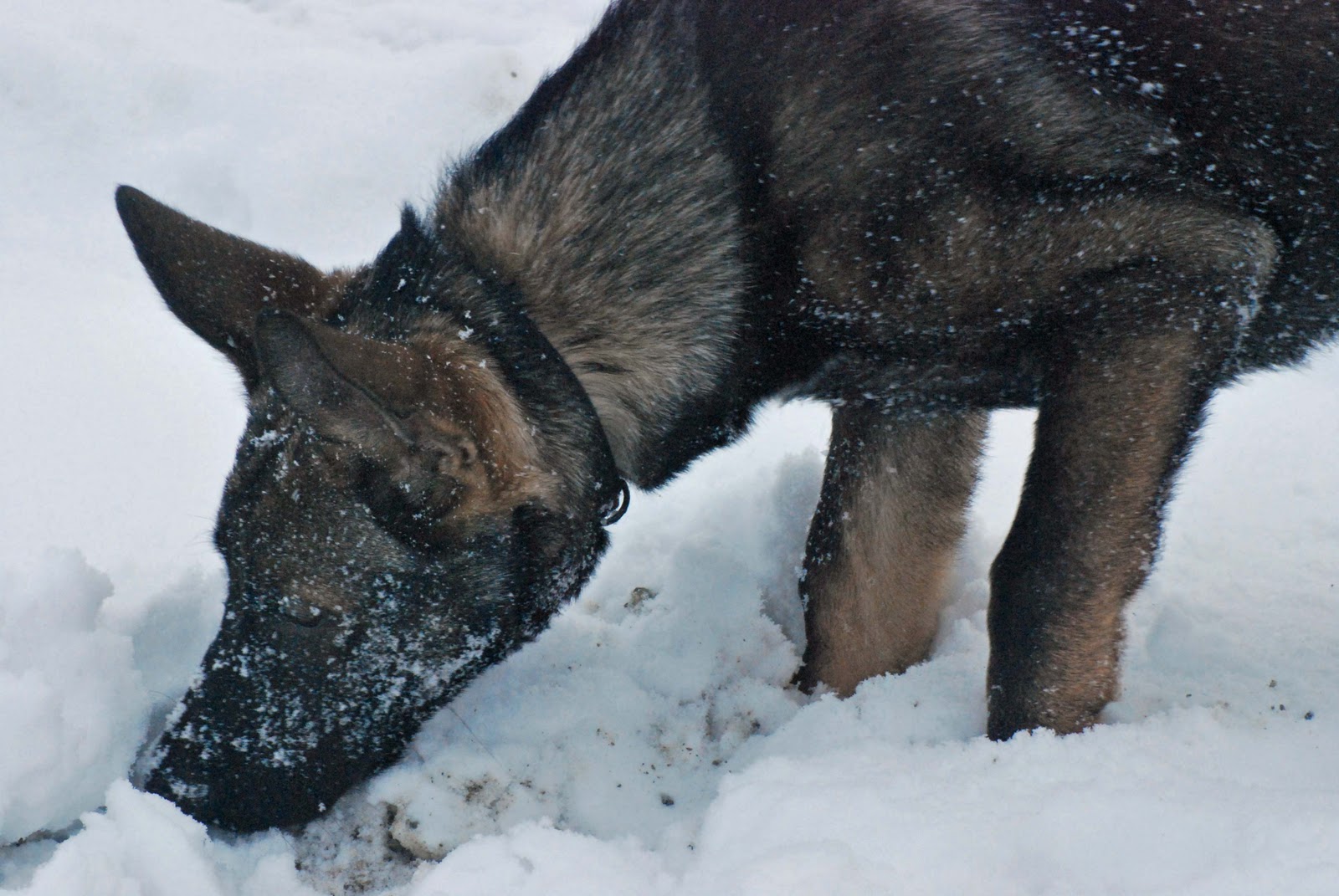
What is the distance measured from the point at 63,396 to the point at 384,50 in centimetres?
264

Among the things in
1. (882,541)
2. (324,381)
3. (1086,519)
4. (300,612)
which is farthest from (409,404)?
(882,541)

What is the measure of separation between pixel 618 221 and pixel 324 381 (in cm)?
86

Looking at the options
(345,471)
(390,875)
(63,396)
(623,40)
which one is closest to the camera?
(345,471)

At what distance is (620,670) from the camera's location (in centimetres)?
274

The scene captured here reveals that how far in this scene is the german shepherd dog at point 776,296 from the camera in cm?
219

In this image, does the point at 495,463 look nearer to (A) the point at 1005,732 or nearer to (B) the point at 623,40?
(B) the point at 623,40

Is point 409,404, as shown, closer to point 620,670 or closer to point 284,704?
point 284,704

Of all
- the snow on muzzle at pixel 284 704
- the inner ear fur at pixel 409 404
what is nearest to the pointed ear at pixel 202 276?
the inner ear fur at pixel 409 404

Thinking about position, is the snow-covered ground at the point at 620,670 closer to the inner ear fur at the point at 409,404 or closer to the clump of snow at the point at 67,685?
the clump of snow at the point at 67,685

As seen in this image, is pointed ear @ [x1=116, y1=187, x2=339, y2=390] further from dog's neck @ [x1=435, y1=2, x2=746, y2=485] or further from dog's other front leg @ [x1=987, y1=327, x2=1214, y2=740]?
dog's other front leg @ [x1=987, y1=327, x2=1214, y2=740]

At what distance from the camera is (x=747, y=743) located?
255 cm

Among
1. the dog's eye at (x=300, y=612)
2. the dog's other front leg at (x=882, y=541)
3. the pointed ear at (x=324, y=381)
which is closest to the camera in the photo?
the pointed ear at (x=324, y=381)

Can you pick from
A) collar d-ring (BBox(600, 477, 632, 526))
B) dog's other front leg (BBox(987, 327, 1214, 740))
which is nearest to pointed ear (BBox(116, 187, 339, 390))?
collar d-ring (BBox(600, 477, 632, 526))

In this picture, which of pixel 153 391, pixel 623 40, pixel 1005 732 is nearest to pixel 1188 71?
pixel 623 40
